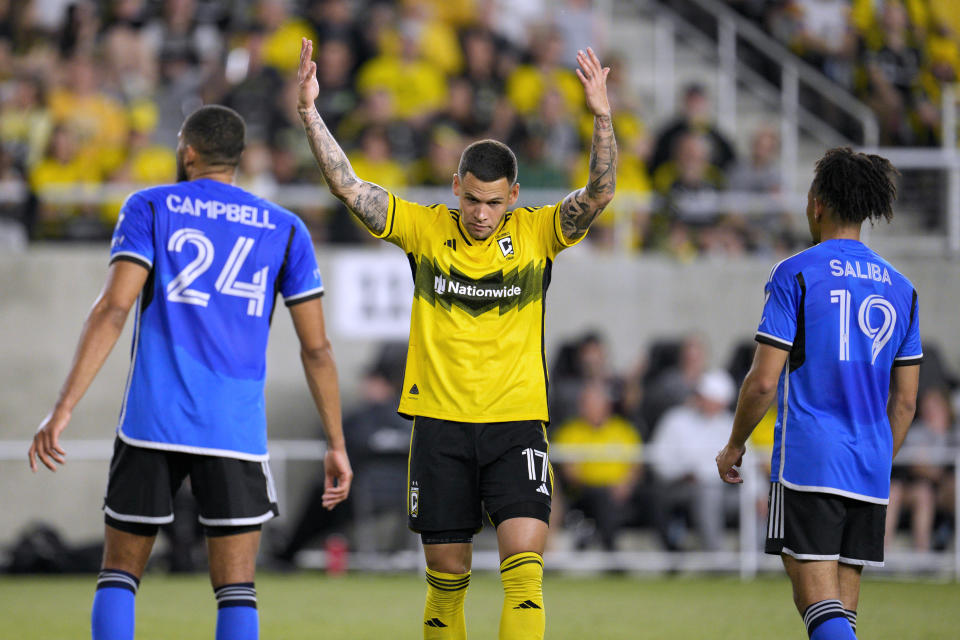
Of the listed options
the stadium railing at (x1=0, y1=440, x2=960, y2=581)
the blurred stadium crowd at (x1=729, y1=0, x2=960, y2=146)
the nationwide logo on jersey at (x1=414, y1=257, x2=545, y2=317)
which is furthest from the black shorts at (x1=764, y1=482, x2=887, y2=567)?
the blurred stadium crowd at (x1=729, y1=0, x2=960, y2=146)

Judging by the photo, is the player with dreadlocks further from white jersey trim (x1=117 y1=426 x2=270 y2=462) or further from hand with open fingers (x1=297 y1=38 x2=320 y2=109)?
hand with open fingers (x1=297 y1=38 x2=320 y2=109)

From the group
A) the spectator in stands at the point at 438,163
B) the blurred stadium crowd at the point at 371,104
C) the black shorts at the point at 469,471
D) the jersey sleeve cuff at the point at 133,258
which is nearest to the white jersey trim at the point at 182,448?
the jersey sleeve cuff at the point at 133,258

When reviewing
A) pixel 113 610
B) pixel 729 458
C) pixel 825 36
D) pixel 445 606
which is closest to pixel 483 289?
pixel 729 458

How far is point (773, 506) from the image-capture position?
17.7ft

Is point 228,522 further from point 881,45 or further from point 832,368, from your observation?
point 881,45

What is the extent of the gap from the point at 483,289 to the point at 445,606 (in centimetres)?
137

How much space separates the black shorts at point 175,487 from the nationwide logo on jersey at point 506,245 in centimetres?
143

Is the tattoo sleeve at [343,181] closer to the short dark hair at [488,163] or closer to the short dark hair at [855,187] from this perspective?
the short dark hair at [488,163]

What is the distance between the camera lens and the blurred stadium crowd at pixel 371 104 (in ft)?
45.5

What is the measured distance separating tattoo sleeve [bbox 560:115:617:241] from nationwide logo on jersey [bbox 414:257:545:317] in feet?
0.86

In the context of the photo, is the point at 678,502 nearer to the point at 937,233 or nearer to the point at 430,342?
the point at 937,233

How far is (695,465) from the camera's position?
12844mm

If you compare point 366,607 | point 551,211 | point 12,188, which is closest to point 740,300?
point 366,607

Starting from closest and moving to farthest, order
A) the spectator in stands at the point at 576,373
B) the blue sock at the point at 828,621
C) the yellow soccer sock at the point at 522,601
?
the blue sock at the point at 828,621 → the yellow soccer sock at the point at 522,601 → the spectator in stands at the point at 576,373
